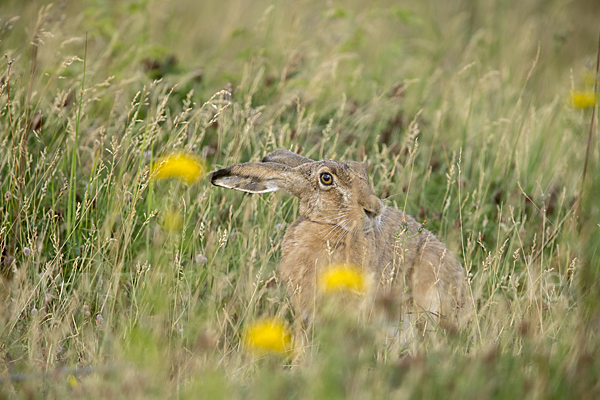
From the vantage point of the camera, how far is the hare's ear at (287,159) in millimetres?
4008

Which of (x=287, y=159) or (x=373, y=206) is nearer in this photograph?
(x=373, y=206)

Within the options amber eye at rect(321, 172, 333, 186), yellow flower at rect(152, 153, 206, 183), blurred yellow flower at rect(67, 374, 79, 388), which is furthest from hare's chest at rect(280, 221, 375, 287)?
blurred yellow flower at rect(67, 374, 79, 388)

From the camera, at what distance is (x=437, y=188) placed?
500cm

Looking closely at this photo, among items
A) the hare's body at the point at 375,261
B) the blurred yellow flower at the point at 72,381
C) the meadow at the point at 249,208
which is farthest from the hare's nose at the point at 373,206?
the blurred yellow flower at the point at 72,381

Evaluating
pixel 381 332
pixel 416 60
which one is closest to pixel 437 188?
pixel 381 332

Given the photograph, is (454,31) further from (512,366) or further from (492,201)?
(512,366)

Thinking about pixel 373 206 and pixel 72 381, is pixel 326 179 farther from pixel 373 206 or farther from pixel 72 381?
pixel 72 381

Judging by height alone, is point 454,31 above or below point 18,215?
above

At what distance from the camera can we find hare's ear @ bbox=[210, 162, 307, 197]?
12.2ft

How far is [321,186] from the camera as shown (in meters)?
3.80

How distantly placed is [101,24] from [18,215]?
2397 mm

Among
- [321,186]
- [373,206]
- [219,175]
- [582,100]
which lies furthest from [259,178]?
[582,100]

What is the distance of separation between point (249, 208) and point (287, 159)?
0.50m

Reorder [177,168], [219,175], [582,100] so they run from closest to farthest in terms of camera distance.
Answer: [177,168] < [219,175] < [582,100]
